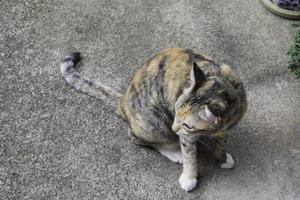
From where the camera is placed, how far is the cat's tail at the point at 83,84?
4535mm

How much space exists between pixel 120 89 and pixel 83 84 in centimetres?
35

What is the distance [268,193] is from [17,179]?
6.85ft

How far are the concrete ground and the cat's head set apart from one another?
2.52 feet

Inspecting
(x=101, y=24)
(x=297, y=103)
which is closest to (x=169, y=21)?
(x=101, y=24)

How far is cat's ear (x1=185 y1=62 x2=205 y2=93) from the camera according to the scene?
3434mm

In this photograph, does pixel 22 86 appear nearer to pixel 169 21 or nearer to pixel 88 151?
pixel 88 151

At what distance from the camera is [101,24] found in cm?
526

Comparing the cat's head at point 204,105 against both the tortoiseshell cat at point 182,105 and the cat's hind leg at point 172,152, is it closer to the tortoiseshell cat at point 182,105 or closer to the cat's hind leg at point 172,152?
the tortoiseshell cat at point 182,105

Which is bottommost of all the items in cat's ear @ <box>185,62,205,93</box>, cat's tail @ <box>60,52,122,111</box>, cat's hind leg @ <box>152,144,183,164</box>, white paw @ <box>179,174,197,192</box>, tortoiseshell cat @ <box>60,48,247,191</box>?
white paw @ <box>179,174,197,192</box>

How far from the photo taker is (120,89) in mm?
4727

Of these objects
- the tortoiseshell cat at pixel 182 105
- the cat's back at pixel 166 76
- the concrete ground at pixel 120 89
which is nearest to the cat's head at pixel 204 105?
the tortoiseshell cat at pixel 182 105

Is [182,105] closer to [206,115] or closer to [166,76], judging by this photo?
[206,115]

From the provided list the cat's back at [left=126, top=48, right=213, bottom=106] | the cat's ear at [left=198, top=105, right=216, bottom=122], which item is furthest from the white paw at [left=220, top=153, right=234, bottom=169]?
the cat's ear at [left=198, top=105, right=216, bottom=122]

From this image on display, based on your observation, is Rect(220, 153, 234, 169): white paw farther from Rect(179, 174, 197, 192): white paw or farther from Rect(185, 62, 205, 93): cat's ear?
Rect(185, 62, 205, 93): cat's ear
